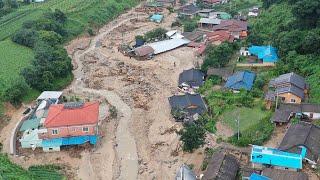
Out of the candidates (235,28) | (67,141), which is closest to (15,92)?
(67,141)

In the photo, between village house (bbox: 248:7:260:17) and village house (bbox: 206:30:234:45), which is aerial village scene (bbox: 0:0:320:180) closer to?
village house (bbox: 206:30:234:45)

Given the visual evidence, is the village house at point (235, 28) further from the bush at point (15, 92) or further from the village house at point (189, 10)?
the bush at point (15, 92)

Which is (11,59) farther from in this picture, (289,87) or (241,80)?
(289,87)

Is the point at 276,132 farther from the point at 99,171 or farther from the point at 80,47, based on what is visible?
the point at 80,47

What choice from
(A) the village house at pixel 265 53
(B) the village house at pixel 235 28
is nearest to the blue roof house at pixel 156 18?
(B) the village house at pixel 235 28

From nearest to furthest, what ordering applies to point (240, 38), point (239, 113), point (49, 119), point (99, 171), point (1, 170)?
1. point (1, 170)
2. point (99, 171)
3. point (49, 119)
4. point (239, 113)
5. point (240, 38)

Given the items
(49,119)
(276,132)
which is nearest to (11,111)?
(49,119)

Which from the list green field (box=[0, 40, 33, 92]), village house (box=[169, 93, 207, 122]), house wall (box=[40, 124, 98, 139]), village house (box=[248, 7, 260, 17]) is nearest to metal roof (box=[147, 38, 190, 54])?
village house (box=[248, 7, 260, 17])
